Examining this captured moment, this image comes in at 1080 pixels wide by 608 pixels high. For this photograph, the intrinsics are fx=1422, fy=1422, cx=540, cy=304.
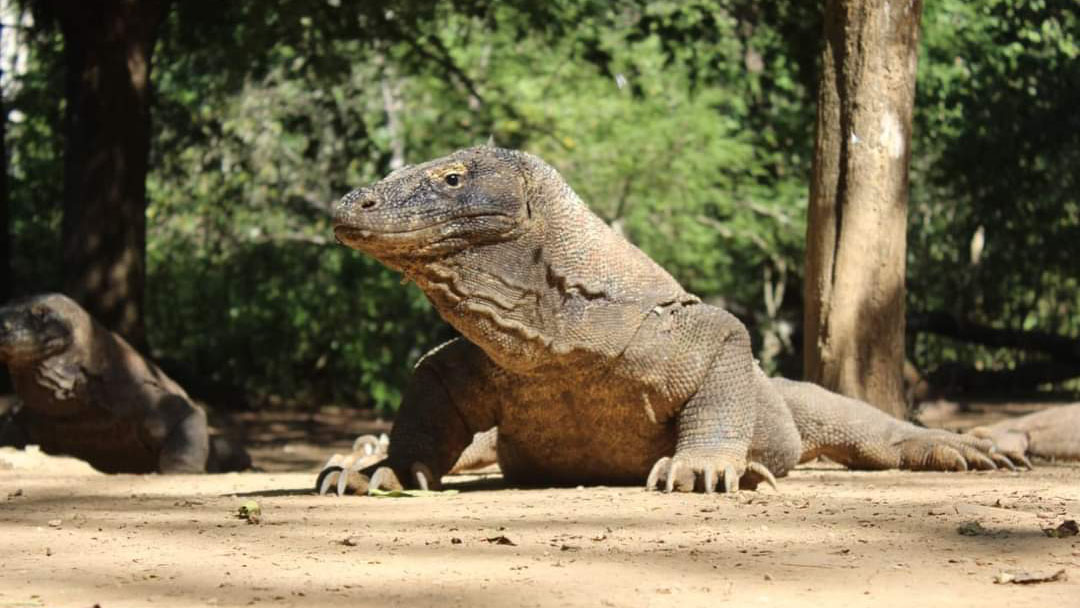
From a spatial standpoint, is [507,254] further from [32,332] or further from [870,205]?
[32,332]

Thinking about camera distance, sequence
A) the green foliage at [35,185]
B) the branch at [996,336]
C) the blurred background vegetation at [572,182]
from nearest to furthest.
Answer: the branch at [996,336] → the blurred background vegetation at [572,182] → the green foliage at [35,185]

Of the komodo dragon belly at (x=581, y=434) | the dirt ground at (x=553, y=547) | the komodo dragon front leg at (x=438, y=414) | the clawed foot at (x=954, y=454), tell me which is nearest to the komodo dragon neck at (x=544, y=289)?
the komodo dragon belly at (x=581, y=434)

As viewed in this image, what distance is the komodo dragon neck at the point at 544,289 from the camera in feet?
15.3

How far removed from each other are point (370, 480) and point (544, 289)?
0.95 metres

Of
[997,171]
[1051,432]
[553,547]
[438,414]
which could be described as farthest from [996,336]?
[553,547]

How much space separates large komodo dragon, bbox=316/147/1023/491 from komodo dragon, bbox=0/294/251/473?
8.87ft

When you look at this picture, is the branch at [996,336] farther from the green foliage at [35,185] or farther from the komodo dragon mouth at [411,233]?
the komodo dragon mouth at [411,233]

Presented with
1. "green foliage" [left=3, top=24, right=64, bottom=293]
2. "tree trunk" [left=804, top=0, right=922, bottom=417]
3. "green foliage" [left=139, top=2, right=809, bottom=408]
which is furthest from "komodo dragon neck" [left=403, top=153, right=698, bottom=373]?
"green foliage" [left=3, top=24, right=64, bottom=293]

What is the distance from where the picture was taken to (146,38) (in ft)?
32.6

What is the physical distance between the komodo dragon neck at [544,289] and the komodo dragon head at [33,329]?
3.36 meters

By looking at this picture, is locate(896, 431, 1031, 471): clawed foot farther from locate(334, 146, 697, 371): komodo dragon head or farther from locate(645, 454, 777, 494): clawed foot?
locate(334, 146, 697, 371): komodo dragon head

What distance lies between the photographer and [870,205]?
22.8 feet

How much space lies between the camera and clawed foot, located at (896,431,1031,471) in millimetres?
5945

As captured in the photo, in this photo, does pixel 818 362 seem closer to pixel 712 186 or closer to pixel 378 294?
pixel 378 294
